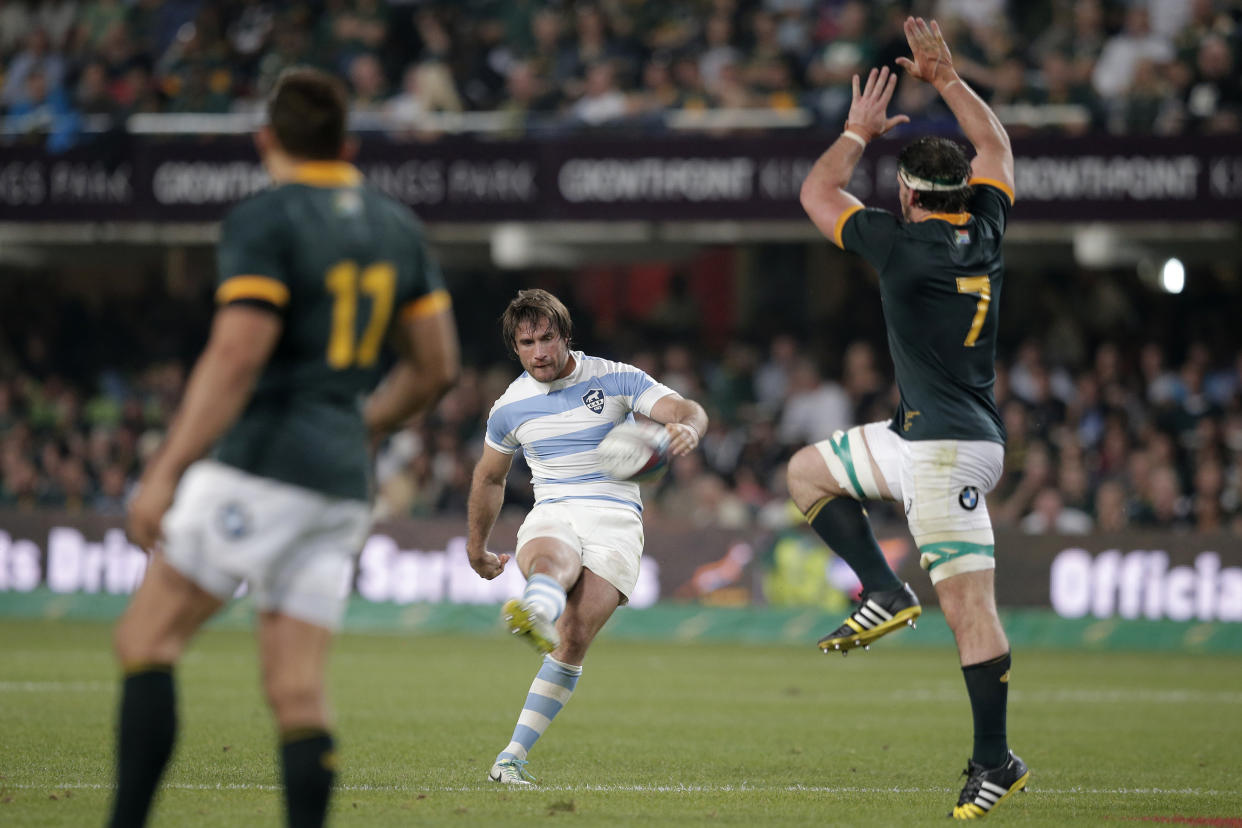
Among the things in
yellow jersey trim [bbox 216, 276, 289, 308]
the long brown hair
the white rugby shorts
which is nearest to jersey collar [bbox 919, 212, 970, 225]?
the long brown hair

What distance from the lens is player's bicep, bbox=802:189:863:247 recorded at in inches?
277

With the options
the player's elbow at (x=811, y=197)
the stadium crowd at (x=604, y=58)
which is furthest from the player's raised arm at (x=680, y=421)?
the stadium crowd at (x=604, y=58)

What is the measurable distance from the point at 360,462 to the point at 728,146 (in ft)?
51.1

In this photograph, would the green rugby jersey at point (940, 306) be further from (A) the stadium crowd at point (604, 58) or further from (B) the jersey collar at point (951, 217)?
(A) the stadium crowd at point (604, 58)

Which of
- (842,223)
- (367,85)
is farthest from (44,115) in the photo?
(842,223)

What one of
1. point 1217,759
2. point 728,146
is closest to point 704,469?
point 728,146

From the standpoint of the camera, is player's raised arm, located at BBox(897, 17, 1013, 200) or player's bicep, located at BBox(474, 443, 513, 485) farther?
player's bicep, located at BBox(474, 443, 513, 485)

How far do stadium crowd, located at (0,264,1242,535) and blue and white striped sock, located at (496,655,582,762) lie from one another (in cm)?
1028

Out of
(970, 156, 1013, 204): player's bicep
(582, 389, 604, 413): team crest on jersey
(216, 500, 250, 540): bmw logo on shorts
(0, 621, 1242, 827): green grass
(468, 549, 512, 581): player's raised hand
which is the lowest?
(0, 621, 1242, 827): green grass

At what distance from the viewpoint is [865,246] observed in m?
6.93

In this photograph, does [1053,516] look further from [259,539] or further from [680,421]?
[259,539]

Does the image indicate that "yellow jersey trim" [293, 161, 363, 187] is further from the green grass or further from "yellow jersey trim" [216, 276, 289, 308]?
the green grass

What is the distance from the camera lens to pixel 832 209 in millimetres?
7051

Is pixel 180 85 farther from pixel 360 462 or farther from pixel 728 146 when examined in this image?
pixel 360 462
